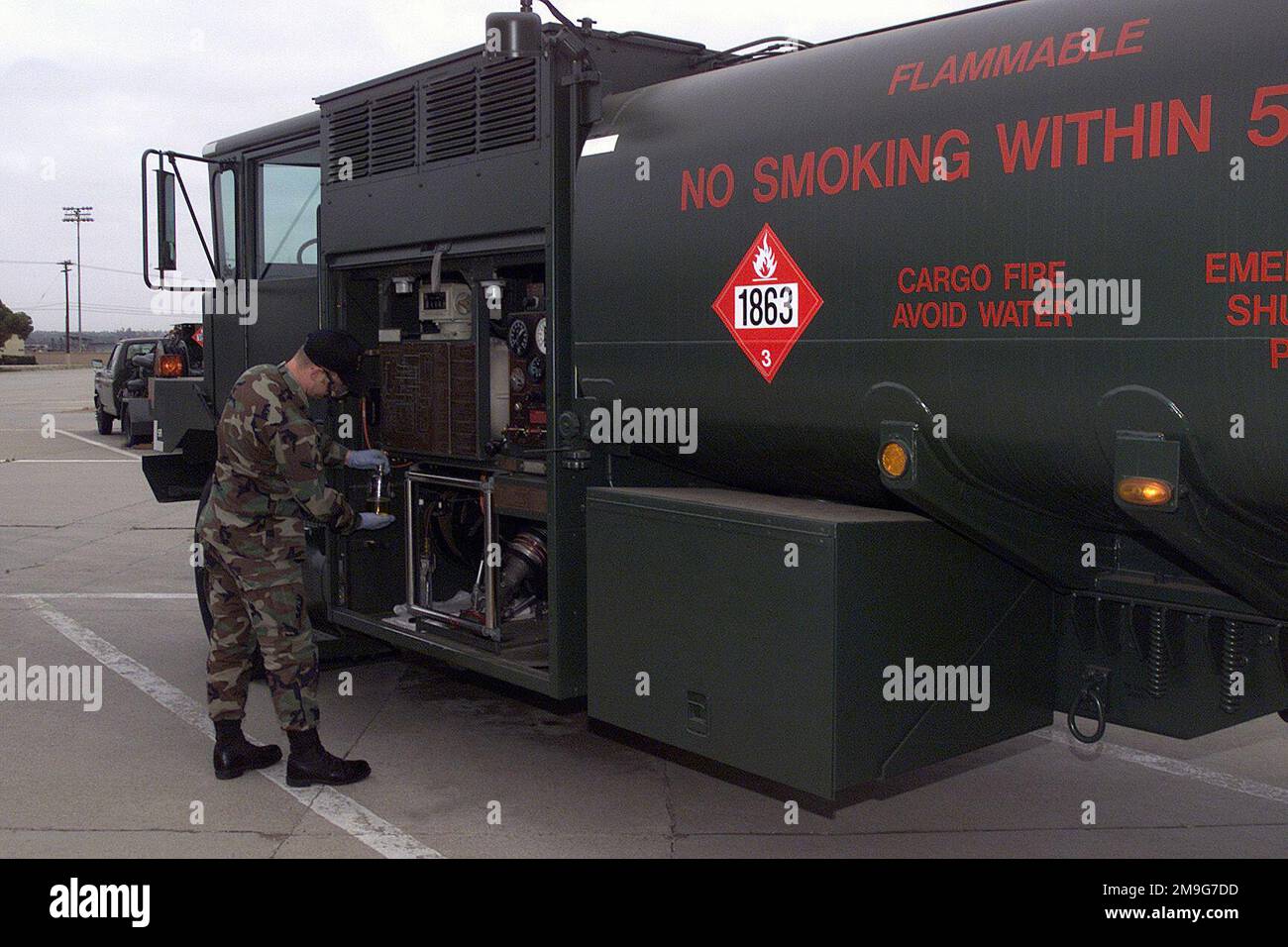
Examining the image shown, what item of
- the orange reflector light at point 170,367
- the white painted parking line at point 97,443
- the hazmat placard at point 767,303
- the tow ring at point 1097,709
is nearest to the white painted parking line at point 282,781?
the orange reflector light at point 170,367

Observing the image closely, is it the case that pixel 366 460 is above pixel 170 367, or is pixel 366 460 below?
below

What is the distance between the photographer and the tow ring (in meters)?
4.58

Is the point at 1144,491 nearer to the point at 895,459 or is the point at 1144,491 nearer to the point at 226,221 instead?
the point at 895,459

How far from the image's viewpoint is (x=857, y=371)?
163 inches

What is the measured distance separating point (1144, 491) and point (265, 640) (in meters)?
3.63

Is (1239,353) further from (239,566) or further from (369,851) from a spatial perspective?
(239,566)

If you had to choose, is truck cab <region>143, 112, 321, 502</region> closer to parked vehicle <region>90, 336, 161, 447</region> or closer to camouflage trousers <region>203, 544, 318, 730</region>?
camouflage trousers <region>203, 544, 318, 730</region>

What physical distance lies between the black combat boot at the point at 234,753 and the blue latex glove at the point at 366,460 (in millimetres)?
1239

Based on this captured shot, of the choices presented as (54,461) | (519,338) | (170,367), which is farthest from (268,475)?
(54,461)

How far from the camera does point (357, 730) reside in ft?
21.3

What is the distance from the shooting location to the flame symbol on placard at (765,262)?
433cm
